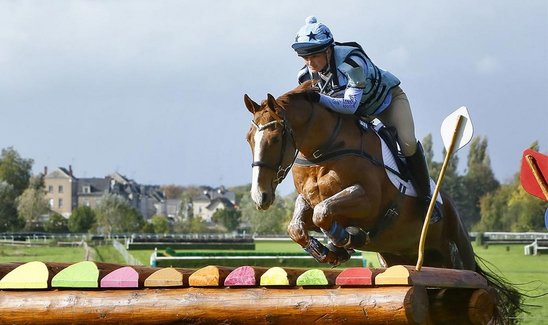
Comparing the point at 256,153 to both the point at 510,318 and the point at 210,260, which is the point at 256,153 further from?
the point at 210,260

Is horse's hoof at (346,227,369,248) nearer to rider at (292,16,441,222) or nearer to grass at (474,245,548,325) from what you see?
rider at (292,16,441,222)

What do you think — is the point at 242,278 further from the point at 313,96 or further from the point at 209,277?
the point at 313,96

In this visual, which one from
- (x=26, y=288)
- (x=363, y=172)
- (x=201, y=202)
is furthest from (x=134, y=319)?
(x=201, y=202)

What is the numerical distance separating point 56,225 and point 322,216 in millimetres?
80466

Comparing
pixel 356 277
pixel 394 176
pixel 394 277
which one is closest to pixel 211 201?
pixel 394 176

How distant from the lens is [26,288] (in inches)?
189

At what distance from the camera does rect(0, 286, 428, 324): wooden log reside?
13.2 feet

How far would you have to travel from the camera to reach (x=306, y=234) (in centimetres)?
645

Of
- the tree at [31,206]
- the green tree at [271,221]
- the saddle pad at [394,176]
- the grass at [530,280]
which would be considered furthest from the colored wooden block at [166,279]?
the green tree at [271,221]

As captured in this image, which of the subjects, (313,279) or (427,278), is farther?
(313,279)

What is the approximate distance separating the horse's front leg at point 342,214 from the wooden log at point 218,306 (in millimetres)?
1800

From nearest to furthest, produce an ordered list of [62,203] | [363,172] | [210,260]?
[363,172], [210,260], [62,203]

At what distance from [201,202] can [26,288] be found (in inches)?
5909

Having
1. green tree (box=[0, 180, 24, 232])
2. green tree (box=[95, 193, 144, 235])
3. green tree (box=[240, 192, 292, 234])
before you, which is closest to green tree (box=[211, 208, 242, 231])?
green tree (box=[240, 192, 292, 234])
